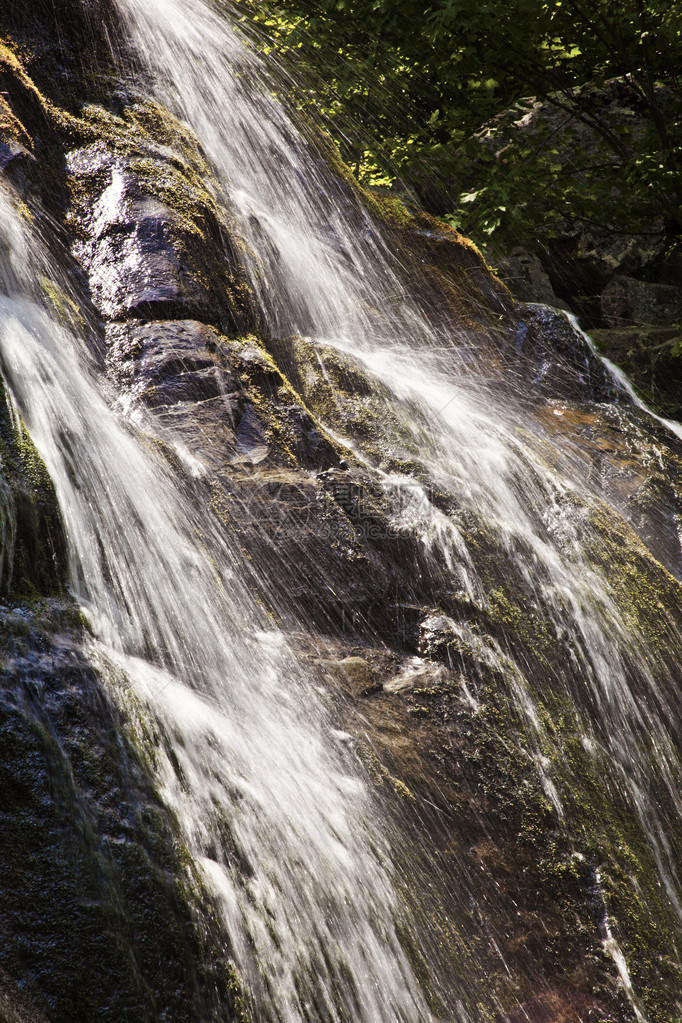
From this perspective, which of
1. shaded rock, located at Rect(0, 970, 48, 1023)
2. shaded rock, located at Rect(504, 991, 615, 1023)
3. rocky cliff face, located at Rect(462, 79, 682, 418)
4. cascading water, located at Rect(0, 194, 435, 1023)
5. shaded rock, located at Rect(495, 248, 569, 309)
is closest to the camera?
shaded rock, located at Rect(0, 970, 48, 1023)

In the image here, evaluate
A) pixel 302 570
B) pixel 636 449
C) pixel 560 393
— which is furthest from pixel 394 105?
pixel 302 570

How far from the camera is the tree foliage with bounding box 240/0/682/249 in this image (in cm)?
689

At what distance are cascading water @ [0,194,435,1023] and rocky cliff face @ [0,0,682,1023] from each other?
12 centimetres

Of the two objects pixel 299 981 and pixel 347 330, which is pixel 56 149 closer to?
pixel 347 330

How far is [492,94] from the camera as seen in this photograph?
773 cm

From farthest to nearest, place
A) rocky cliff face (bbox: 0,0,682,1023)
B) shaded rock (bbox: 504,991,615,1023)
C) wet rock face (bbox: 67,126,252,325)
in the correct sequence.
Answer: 1. wet rock face (bbox: 67,126,252,325)
2. shaded rock (bbox: 504,991,615,1023)
3. rocky cliff face (bbox: 0,0,682,1023)

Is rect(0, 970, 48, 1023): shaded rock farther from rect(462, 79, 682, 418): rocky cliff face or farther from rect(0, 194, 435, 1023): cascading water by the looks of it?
rect(462, 79, 682, 418): rocky cliff face

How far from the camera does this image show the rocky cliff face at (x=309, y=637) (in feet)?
7.29

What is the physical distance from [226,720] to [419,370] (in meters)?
3.66

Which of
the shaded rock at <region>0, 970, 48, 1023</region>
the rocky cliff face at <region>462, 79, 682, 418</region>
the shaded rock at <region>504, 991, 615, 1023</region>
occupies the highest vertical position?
the rocky cliff face at <region>462, 79, 682, 418</region>

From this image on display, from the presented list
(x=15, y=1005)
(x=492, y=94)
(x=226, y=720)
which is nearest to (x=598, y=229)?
(x=492, y=94)

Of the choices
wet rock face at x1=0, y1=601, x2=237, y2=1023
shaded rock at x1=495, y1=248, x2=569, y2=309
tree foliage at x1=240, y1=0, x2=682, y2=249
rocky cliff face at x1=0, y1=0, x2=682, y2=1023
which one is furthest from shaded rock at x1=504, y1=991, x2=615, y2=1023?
shaded rock at x1=495, y1=248, x2=569, y2=309

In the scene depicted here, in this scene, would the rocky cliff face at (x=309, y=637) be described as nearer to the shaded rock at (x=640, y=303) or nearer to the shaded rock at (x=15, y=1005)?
the shaded rock at (x=15, y=1005)

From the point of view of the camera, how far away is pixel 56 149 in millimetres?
4992
